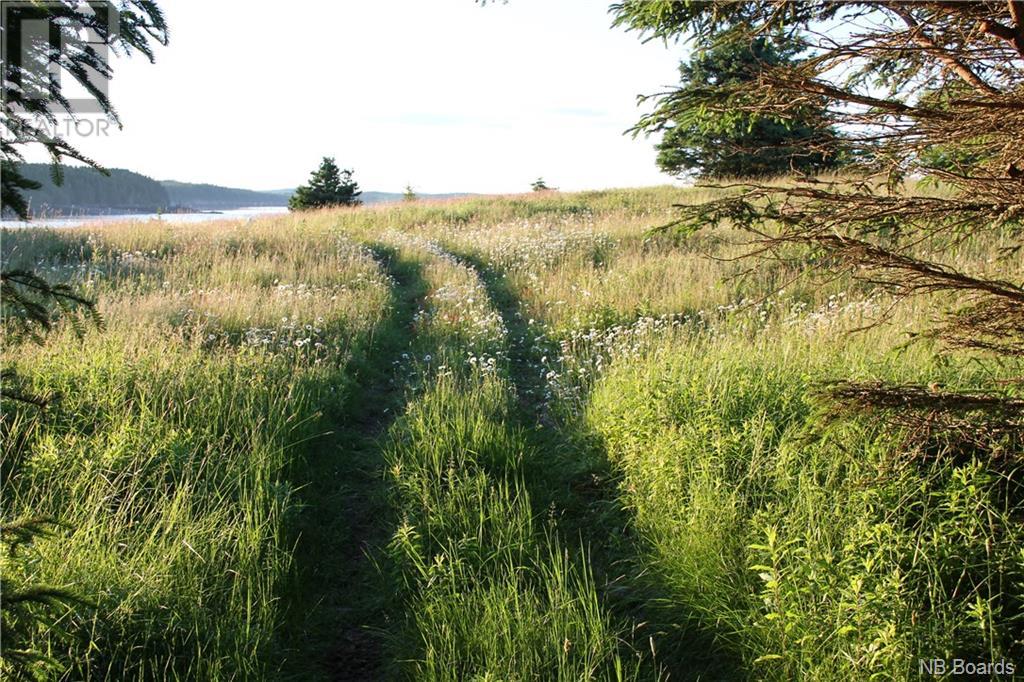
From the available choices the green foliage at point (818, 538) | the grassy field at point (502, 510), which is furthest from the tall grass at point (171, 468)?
the green foliage at point (818, 538)

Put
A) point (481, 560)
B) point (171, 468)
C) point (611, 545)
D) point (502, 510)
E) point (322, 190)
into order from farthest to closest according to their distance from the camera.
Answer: point (322, 190) → point (171, 468) → point (611, 545) → point (502, 510) → point (481, 560)

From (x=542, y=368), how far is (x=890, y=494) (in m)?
5.37

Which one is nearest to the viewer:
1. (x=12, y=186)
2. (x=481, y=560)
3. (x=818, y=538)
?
(x=12, y=186)

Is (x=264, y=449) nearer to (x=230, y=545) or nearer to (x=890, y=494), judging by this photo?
(x=230, y=545)

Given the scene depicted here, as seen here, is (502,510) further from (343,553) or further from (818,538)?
(818,538)

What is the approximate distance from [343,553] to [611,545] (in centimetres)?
193

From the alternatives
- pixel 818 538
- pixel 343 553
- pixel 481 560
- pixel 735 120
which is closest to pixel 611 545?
pixel 481 560

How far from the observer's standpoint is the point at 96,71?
267 cm

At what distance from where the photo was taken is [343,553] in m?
4.64

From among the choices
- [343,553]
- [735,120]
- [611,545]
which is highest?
[735,120]

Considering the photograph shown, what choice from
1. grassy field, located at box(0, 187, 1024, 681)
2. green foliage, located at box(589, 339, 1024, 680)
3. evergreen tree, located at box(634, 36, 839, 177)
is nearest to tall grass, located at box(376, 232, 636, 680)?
grassy field, located at box(0, 187, 1024, 681)

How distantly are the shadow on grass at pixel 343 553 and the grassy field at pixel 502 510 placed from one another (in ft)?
0.07

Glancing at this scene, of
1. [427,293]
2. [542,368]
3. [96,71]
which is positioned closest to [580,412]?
[542,368]

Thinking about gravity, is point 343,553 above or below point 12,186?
below
